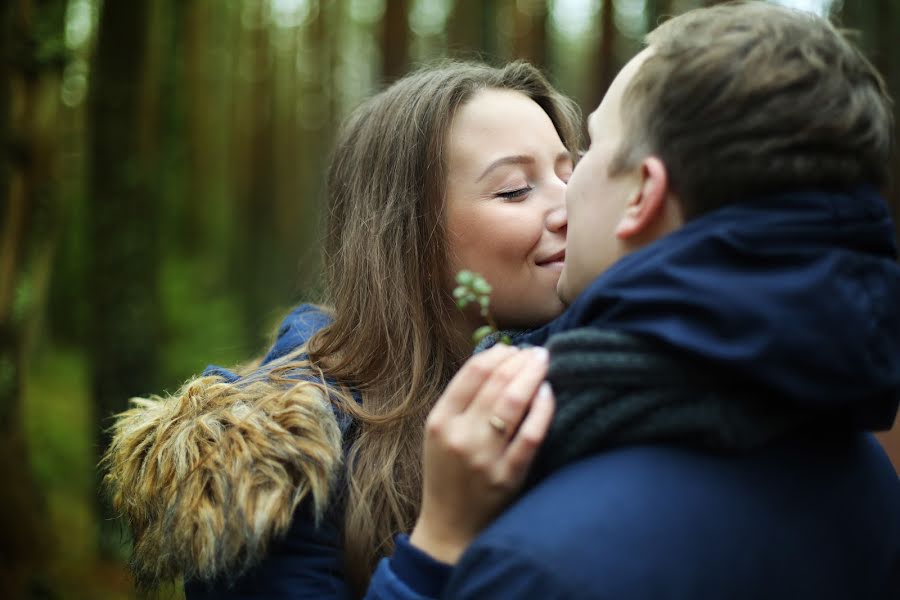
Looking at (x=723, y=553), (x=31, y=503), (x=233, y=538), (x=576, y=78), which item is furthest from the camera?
(x=576, y=78)

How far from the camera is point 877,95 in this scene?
4.08ft

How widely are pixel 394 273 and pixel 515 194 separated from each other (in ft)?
1.37

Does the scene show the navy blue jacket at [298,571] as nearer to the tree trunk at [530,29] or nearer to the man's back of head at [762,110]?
the man's back of head at [762,110]

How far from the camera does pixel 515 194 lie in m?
2.11

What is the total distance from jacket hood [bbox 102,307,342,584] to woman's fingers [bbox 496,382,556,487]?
1.71 feet

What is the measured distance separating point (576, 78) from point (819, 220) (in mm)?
6196

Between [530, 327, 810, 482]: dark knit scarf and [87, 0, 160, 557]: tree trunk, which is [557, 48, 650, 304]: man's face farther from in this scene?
[87, 0, 160, 557]: tree trunk

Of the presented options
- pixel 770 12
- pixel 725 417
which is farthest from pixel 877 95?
pixel 725 417

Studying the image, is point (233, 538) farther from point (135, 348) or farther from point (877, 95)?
point (135, 348)

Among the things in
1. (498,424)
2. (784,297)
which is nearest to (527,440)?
(498,424)

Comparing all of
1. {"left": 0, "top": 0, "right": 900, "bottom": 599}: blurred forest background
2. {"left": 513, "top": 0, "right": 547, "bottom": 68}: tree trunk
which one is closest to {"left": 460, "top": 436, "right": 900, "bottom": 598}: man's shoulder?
{"left": 0, "top": 0, "right": 900, "bottom": 599}: blurred forest background

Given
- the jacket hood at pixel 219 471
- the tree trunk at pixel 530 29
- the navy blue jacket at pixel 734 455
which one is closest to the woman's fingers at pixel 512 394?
the navy blue jacket at pixel 734 455

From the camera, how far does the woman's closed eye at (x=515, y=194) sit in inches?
82.8

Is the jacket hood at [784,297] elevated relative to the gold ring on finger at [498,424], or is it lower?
elevated
